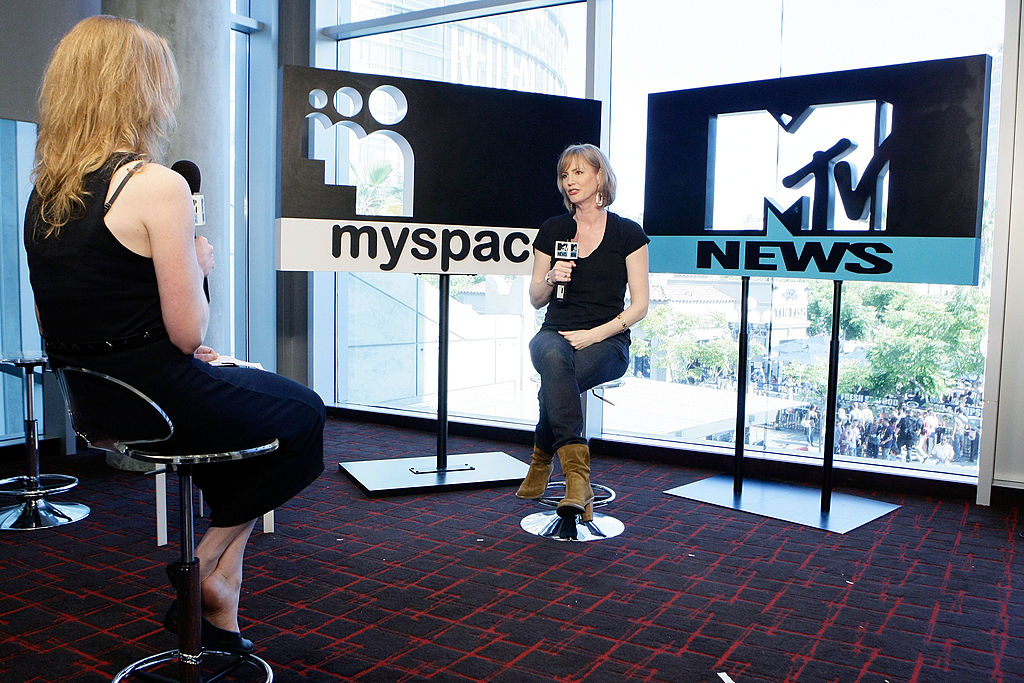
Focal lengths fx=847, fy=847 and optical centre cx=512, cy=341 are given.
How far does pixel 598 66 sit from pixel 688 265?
1.50 m

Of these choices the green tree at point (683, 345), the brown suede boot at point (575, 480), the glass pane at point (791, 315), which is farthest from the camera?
the green tree at point (683, 345)

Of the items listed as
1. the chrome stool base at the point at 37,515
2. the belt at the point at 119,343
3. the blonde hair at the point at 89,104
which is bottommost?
the chrome stool base at the point at 37,515

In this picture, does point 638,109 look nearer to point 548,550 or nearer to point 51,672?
point 548,550

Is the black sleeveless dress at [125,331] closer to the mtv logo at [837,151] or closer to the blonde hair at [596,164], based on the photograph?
the blonde hair at [596,164]

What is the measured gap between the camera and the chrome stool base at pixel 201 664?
1947 millimetres

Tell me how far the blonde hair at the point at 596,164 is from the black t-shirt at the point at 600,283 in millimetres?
137

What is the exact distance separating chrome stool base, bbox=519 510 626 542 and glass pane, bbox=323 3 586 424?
1719mm

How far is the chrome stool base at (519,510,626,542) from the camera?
10.6 feet

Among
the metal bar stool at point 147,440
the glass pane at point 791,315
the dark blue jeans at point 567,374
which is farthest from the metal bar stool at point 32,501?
the glass pane at point 791,315

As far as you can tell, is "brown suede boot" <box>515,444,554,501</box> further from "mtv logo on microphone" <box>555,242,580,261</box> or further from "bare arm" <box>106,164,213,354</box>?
"bare arm" <box>106,164,213,354</box>

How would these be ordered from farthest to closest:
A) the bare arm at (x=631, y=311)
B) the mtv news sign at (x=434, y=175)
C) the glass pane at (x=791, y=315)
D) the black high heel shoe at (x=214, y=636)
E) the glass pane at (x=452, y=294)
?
the glass pane at (x=452, y=294) → the glass pane at (x=791, y=315) → the mtv news sign at (x=434, y=175) → the bare arm at (x=631, y=311) → the black high heel shoe at (x=214, y=636)

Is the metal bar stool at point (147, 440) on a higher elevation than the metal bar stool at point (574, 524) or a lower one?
higher

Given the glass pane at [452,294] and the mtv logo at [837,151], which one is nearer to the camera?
the mtv logo at [837,151]

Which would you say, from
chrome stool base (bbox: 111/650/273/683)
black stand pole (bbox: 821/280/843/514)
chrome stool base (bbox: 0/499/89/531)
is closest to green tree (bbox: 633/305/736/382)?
→ black stand pole (bbox: 821/280/843/514)
